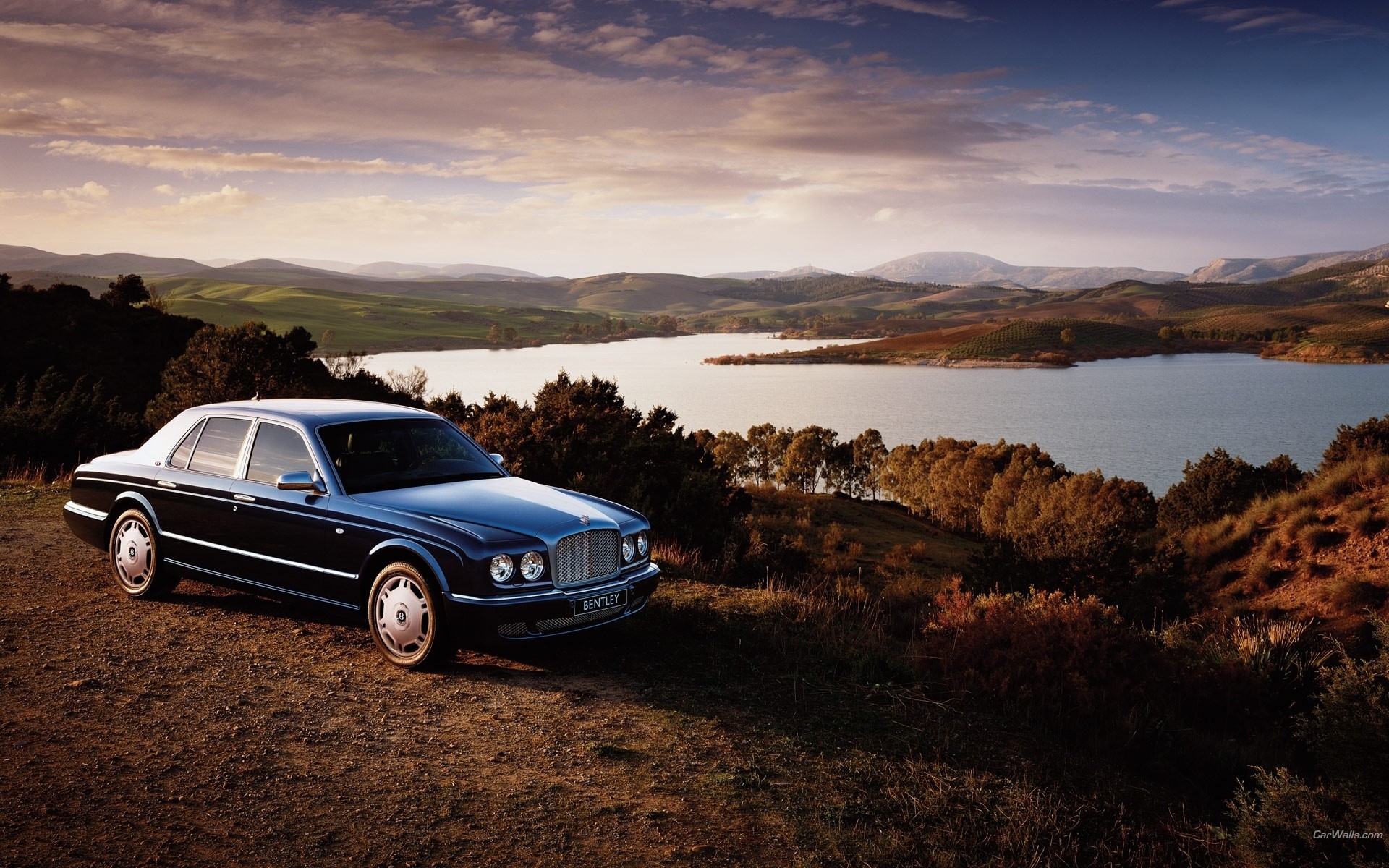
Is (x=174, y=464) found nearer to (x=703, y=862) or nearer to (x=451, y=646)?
(x=451, y=646)

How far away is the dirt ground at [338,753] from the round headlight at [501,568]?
0.84m

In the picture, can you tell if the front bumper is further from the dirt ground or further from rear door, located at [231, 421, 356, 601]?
rear door, located at [231, 421, 356, 601]

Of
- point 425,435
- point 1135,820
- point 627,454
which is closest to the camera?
point 1135,820

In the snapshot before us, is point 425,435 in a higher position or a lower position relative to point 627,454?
higher

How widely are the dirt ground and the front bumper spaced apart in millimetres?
442

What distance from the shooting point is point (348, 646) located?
713 cm

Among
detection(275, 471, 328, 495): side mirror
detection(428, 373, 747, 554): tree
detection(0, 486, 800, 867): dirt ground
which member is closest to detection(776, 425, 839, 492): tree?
detection(428, 373, 747, 554): tree

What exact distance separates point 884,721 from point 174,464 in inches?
254

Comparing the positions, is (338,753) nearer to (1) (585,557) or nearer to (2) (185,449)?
(1) (585,557)

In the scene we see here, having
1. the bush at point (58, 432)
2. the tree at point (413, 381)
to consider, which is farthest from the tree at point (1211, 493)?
the bush at point (58, 432)

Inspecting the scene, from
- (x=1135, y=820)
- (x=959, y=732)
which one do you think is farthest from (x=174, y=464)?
(x=1135, y=820)

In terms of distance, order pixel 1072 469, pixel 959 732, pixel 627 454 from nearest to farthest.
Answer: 1. pixel 959 732
2. pixel 627 454
3. pixel 1072 469

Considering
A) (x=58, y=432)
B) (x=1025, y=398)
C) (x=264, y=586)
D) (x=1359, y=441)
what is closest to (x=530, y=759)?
(x=264, y=586)

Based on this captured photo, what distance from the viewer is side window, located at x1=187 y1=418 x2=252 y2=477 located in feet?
24.6
